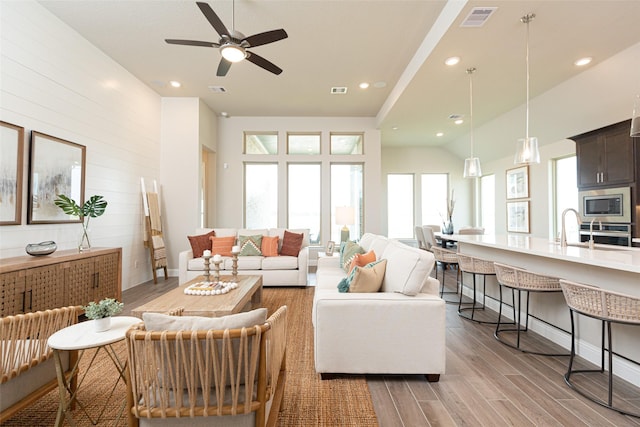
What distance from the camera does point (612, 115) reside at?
4195 mm

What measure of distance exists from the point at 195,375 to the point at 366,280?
4.85 ft

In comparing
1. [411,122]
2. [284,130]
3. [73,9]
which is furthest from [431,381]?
[284,130]

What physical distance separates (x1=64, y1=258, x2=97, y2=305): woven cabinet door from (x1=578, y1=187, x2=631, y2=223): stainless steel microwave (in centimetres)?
655

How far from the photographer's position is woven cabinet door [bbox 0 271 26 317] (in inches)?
93.8

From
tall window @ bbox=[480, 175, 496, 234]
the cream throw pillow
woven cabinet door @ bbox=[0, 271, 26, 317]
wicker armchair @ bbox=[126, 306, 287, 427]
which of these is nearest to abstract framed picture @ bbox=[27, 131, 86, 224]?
woven cabinet door @ bbox=[0, 271, 26, 317]

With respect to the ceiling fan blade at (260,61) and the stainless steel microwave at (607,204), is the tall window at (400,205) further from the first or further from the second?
the ceiling fan blade at (260,61)

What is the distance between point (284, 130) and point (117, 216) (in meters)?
3.83

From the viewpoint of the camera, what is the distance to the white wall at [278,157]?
6.94 m

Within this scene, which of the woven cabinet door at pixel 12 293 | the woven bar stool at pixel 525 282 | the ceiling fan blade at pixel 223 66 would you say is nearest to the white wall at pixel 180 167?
the ceiling fan blade at pixel 223 66

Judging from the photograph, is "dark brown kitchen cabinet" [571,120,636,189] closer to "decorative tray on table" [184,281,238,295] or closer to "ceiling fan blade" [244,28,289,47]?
"ceiling fan blade" [244,28,289,47]

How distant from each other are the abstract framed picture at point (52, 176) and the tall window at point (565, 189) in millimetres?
7489

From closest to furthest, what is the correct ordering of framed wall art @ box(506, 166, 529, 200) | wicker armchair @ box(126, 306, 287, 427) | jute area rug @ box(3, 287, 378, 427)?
wicker armchair @ box(126, 306, 287, 427) < jute area rug @ box(3, 287, 378, 427) < framed wall art @ box(506, 166, 529, 200)

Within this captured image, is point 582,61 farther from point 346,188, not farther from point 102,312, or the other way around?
point 102,312

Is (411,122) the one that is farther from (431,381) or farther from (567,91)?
(431,381)
